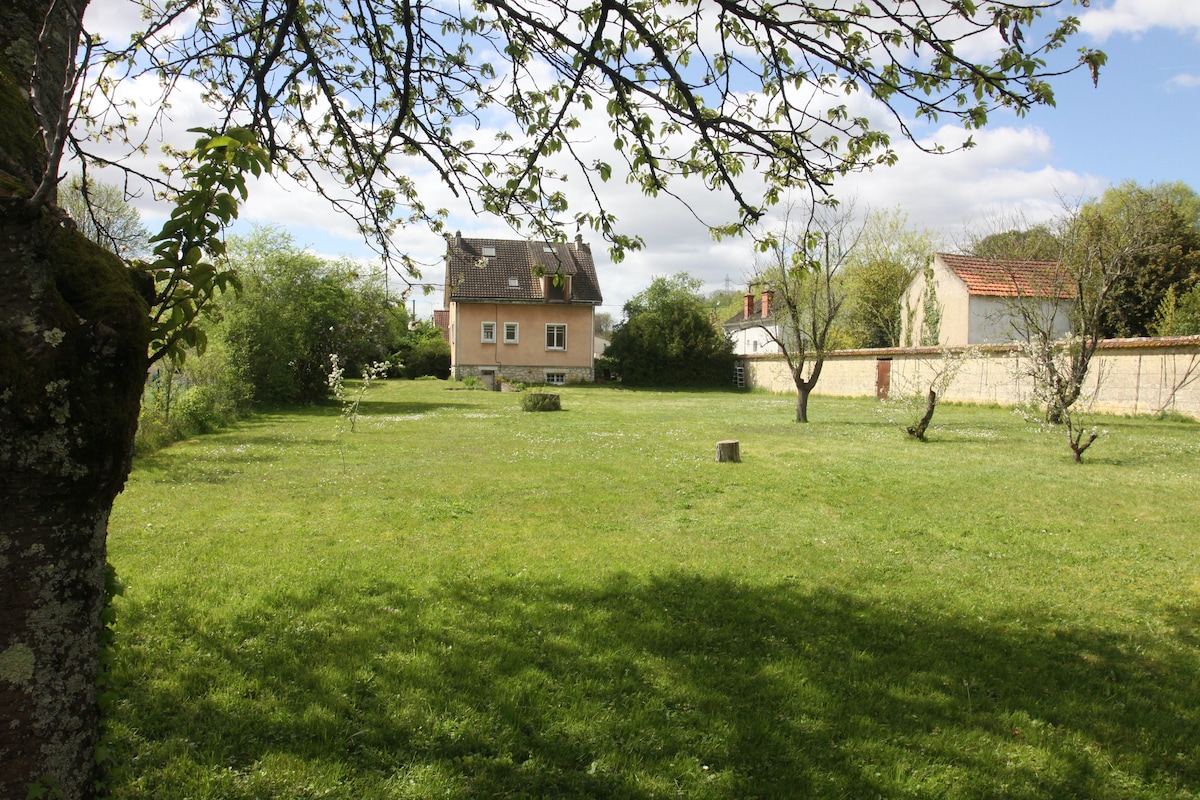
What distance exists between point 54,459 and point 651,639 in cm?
354

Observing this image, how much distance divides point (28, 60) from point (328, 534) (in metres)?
5.22

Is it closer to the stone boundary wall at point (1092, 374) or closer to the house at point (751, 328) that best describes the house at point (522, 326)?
the stone boundary wall at point (1092, 374)

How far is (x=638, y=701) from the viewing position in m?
3.80

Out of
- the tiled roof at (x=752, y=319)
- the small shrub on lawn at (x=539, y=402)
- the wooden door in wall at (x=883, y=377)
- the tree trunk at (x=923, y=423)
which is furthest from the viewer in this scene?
the tiled roof at (x=752, y=319)

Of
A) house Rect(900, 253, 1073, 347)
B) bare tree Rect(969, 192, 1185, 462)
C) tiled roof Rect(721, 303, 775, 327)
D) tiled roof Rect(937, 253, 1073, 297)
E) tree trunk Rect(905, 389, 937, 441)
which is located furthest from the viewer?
tiled roof Rect(721, 303, 775, 327)

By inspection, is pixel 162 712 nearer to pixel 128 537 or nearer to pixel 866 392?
pixel 128 537

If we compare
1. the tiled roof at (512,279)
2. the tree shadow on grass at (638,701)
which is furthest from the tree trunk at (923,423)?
the tiled roof at (512,279)

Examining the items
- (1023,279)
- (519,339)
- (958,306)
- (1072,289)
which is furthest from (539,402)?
(958,306)

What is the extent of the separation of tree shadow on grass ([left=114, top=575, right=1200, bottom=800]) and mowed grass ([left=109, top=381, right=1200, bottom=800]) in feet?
0.06

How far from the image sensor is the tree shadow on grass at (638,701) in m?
3.19

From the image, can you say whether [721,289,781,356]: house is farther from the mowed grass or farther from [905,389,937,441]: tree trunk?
the mowed grass

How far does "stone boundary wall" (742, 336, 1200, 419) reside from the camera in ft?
61.3

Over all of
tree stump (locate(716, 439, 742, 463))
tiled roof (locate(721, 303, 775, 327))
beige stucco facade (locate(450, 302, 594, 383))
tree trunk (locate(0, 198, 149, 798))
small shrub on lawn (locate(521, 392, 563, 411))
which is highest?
tiled roof (locate(721, 303, 775, 327))

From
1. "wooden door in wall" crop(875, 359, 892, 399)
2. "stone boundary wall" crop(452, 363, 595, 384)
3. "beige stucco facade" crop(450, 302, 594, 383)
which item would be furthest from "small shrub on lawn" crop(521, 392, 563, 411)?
"beige stucco facade" crop(450, 302, 594, 383)
